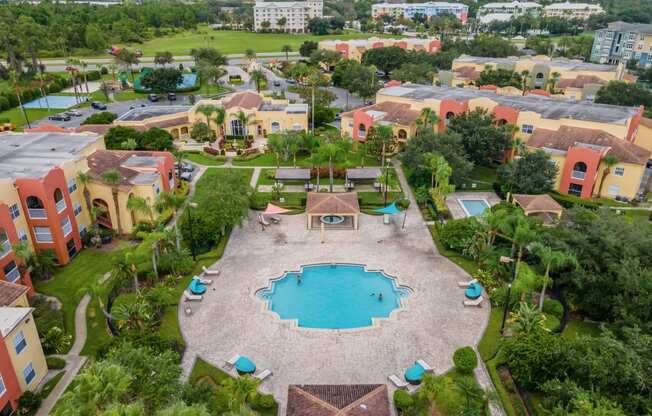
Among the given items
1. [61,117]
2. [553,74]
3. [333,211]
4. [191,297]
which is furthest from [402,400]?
[553,74]

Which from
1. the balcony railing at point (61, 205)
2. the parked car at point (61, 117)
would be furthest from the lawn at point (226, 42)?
the balcony railing at point (61, 205)

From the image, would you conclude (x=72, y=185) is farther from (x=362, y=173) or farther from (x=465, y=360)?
(x=465, y=360)

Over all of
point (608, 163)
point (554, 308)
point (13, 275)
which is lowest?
point (554, 308)

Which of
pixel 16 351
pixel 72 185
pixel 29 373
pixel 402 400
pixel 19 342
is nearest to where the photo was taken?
pixel 402 400

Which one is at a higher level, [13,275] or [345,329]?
[13,275]

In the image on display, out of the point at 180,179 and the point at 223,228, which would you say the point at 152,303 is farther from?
the point at 180,179

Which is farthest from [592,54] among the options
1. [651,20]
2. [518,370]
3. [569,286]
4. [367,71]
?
[518,370]

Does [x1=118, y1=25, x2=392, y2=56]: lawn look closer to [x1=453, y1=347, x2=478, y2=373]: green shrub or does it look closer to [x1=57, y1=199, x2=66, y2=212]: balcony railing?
[x1=57, y1=199, x2=66, y2=212]: balcony railing
